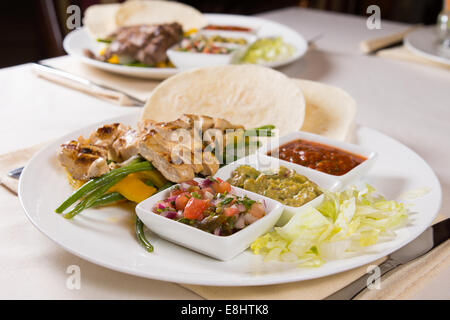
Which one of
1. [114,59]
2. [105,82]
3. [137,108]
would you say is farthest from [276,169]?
[114,59]

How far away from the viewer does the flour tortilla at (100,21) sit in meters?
5.23

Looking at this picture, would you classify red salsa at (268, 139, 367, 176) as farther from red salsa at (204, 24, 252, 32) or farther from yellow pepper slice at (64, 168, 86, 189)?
red salsa at (204, 24, 252, 32)

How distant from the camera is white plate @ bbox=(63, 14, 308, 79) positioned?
430 cm

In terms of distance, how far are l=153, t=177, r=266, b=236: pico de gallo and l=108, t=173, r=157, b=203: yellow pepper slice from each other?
0.21m

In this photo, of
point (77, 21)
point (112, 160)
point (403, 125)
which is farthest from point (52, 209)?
point (77, 21)

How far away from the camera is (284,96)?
3500 millimetres

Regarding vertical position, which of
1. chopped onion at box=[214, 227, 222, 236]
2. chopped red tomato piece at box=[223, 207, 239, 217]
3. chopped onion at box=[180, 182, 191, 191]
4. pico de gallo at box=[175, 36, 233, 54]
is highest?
pico de gallo at box=[175, 36, 233, 54]

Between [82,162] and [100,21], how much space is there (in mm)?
3262

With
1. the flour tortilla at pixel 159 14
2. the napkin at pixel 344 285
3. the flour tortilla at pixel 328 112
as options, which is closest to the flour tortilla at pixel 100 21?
the flour tortilla at pixel 159 14

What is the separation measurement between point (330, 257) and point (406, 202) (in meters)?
0.72

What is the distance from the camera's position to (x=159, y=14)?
5.77 meters

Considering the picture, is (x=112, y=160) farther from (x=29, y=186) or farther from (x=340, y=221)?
(x=340, y=221)

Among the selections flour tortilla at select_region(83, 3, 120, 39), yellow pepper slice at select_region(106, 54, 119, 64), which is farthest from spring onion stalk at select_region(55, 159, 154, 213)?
flour tortilla at select_region(83, 3, 120, 39)

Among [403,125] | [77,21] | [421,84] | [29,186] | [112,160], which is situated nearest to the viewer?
[29,186]
